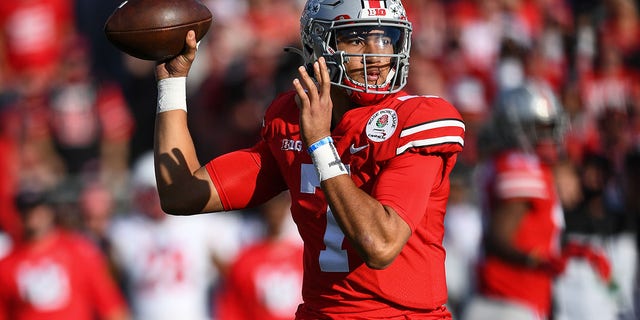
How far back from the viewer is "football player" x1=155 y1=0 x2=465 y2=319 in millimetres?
3486

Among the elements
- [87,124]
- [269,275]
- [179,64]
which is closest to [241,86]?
[87,124]

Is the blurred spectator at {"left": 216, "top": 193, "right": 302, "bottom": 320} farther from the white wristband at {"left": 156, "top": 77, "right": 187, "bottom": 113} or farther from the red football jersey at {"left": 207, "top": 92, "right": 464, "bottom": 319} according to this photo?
the red football jersey at {"left": 207, "top": 92, "right": 464, "bottom": 319}

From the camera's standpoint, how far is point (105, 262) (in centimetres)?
856

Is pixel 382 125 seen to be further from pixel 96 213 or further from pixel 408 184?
pixel 96 213

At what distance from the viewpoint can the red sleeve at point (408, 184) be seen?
11.4 feet

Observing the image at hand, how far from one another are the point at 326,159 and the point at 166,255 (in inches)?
194

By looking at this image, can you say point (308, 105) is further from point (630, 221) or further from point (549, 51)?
point (549, 51)

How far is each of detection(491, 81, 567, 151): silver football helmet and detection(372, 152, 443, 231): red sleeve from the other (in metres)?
3.22

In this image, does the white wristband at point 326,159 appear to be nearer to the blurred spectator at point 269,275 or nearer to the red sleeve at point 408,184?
the red sleeve at point 408,184

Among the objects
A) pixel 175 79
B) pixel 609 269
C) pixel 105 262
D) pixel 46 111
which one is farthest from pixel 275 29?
pixel 175 79

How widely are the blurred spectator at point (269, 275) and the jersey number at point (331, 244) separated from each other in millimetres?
3831

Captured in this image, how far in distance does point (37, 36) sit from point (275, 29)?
7.52ft

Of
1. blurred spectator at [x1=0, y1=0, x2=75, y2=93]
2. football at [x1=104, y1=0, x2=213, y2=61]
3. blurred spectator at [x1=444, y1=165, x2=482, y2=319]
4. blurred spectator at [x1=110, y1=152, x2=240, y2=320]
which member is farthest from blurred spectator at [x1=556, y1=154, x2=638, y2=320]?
blurred spectator at [x1=0, y1=0, x2=75, y2=93]

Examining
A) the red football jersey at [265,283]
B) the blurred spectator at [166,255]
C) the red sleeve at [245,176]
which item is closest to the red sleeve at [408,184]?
the red sleeve at [245,176]
